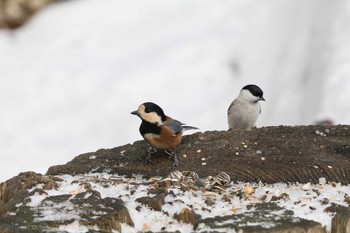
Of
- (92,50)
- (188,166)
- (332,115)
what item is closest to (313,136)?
(188,166)

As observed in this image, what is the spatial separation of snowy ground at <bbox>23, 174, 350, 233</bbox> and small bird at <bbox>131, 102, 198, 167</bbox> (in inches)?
19.4

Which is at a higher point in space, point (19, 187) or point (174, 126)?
point (174, 126)

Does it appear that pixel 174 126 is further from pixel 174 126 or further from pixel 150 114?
pixel 150 114

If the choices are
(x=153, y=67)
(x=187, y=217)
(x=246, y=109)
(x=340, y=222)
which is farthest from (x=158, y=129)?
(x=153, y=67)

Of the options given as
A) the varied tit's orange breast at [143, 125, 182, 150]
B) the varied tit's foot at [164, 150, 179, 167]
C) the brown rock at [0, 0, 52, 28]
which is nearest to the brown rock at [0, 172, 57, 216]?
the varied tit's foot at [164, 150, 179, 167]

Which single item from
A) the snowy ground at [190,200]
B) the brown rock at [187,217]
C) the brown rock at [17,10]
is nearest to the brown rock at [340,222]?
the snowy ground at [190,200]

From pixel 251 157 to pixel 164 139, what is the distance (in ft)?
1.79

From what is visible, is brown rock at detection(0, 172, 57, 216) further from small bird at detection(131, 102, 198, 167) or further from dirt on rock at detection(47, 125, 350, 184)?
small bird at detection(131, 102, 198, 167)

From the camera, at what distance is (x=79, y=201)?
11.9 ft

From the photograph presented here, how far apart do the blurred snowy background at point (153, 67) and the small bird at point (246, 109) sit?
1848 millimetres

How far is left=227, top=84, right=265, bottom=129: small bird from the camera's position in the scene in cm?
689

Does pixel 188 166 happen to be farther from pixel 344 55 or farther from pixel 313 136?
pixel 344 55

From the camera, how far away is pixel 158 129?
4906 mm

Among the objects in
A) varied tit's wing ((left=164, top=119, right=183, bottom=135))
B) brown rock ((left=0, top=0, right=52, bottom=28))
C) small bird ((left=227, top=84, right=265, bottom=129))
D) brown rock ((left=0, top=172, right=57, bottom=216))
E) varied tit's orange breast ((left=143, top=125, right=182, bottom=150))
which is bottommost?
brown rock ((left=0, top=172, right=57, bottom=216))
